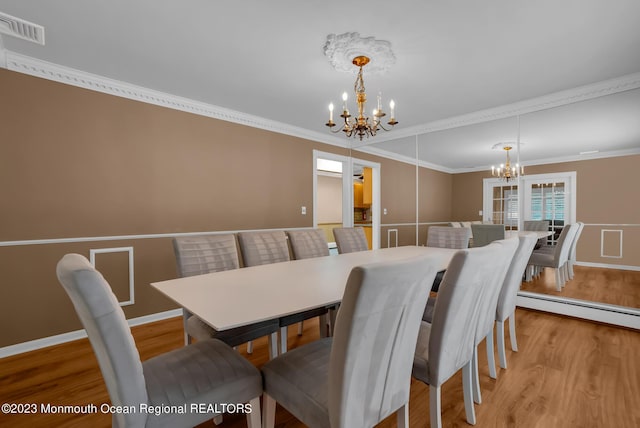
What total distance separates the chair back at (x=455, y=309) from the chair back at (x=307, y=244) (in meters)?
1.49

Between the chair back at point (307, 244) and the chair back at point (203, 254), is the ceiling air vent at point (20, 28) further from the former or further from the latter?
the chair back at point (307, 244)

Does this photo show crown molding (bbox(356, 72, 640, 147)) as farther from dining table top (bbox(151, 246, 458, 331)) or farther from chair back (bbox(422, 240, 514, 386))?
dining table top (bbox(151, 246, 458, 331))

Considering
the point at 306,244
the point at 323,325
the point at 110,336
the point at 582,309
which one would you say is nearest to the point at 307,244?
the point at 306,244

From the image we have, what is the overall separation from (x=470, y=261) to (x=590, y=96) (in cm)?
309

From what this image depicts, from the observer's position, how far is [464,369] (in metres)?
1.50

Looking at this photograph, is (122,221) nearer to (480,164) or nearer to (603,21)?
(603,21)

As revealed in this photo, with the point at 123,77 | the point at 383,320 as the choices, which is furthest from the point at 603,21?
the point at 123,77

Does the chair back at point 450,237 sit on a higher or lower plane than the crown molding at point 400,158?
lower

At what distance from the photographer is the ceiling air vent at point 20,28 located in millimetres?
1901

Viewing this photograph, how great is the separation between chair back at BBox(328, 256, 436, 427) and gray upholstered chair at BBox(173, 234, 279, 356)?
0.92 m

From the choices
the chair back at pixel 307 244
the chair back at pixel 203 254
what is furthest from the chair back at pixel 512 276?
the chair back at pixel 203 254

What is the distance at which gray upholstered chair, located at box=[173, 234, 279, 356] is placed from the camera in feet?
5.42

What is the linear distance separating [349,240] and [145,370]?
2.22 meters

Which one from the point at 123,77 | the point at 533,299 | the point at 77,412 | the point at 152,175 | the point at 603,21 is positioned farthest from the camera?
the point at 533,299
